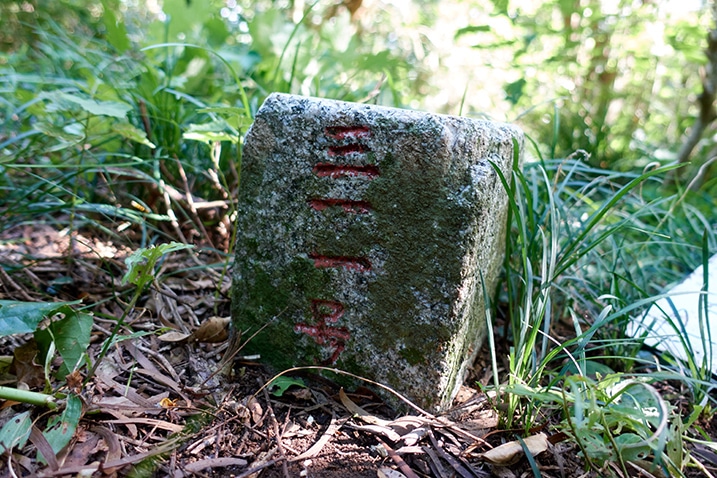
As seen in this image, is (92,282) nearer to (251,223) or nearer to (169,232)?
(169,232)

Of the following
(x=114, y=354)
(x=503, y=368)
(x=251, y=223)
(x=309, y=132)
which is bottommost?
(x=503, y=368)

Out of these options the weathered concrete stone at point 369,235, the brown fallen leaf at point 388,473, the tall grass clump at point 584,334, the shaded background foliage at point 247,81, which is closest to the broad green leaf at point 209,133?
the shaded background foliage at point 247,81

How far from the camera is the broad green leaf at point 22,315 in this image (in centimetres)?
102

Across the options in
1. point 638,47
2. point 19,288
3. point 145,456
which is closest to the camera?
point 145,456

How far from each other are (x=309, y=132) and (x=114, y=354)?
73 cm

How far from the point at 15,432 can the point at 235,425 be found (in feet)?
1.34

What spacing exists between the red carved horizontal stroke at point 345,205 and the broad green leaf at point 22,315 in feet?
1.86

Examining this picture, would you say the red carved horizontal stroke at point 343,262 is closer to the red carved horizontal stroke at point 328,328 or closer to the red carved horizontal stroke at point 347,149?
the red carved horizontal stroke at point 328,328

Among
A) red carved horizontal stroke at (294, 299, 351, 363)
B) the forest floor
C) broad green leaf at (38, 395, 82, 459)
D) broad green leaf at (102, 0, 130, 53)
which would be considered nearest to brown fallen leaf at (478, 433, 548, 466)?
the forest floor

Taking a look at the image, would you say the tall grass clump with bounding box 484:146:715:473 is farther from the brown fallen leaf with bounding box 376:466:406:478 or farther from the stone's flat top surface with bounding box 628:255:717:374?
the brown fallen leaf with bounding box 376:466:406:478

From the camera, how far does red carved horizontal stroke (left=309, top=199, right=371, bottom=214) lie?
113 cm

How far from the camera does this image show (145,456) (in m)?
0.96

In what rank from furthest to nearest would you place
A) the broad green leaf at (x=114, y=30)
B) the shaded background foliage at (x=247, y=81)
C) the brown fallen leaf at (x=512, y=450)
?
the broad green leaf at (x=114, y=30) → the shaded background foliage at (x=247, y=81) → the brown fallen leaf at (x=512, y=450)

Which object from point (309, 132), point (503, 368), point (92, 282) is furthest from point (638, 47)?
point (92, 282)
